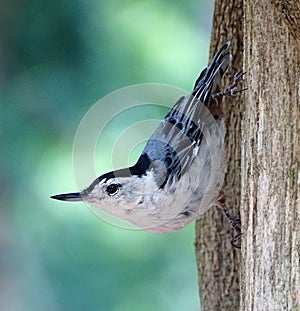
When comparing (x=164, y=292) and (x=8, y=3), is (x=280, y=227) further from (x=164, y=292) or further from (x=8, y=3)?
(x=8, y=3)

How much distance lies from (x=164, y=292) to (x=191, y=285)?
4.7 inches

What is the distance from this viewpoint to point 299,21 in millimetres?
1542

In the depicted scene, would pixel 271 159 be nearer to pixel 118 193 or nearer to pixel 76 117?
pixel 118 193

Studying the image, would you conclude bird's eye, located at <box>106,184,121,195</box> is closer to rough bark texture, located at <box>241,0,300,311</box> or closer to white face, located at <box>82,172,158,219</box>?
white face, located at <box>82,172,158,219</box>

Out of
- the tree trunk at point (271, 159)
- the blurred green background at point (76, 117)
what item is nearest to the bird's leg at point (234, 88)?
the tree trunk at point (271, 159)

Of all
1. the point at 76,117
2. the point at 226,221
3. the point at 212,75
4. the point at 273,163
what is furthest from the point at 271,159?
the point at 76,117

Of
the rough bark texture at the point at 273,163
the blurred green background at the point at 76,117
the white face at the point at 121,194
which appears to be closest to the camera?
the rough bark texture at the point at 273,163

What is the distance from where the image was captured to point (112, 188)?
178cm

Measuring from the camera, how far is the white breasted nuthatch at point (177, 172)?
1.80 meters

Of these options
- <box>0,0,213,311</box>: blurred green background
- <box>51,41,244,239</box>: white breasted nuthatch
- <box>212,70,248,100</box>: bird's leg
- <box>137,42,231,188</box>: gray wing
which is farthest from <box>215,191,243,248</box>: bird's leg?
<box>0,0,213,311</box>: blurred green background

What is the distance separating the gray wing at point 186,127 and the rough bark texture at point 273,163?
0.29 m

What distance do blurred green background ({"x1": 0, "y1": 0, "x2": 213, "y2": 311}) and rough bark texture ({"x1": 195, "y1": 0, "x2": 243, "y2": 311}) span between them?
1.32ft

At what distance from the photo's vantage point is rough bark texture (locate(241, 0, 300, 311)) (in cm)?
155

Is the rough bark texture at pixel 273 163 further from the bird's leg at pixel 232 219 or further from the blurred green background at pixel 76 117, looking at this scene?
the blurred green background at pixel 76 117
